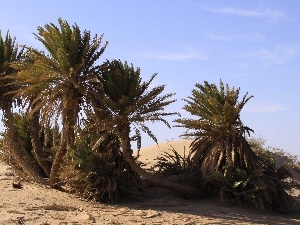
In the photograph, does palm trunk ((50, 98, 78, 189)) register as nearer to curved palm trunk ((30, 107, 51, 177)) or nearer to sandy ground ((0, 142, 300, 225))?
sandy ground ((0, 142, 300, 225))

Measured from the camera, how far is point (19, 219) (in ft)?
35.7

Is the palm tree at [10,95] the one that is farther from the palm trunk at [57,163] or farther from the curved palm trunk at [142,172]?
the curved palm trunk at [142,172]

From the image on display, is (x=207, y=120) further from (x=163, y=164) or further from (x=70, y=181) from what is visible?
(x=70, y=181)

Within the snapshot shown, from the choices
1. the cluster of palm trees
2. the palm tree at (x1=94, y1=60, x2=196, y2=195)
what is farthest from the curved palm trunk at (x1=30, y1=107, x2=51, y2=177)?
the palm tree at (x1=94, y1=60, x2=196, y2=195)

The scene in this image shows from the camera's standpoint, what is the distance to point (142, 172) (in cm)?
1516

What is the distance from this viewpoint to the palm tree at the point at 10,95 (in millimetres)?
16250

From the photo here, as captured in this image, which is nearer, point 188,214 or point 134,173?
point 188,214

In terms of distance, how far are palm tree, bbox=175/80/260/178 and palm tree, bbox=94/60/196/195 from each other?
79.3 inches

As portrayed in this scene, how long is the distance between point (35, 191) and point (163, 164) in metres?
4.98

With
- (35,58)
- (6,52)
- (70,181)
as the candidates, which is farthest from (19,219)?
(6,52)

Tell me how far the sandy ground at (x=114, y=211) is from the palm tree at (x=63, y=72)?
2.35m

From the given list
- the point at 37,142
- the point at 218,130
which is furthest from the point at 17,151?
the point at 218,130

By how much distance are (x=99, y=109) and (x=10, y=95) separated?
3990 mm

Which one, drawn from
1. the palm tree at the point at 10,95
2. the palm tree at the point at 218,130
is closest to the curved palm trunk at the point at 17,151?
the palm tree at the point at 10,95
